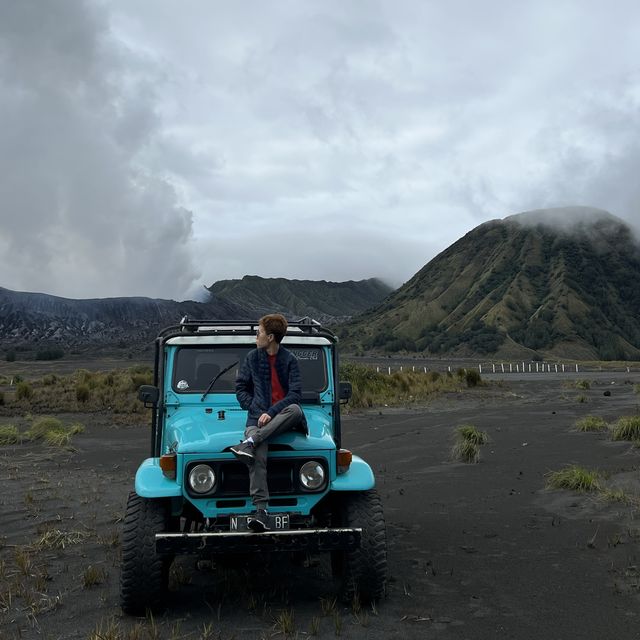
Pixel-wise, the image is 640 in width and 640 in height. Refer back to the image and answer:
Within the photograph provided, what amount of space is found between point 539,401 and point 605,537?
19.2m

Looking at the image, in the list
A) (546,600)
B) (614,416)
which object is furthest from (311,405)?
(614,416)

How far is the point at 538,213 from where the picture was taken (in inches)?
5241

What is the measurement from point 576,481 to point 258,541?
6.11 m

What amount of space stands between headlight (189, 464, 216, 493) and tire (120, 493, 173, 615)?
0.35 metres

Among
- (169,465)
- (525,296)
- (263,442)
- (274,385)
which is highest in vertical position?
(525,296)

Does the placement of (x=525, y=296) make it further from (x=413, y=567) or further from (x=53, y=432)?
(x=413, y=567)

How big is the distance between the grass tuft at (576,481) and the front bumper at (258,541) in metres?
5.44

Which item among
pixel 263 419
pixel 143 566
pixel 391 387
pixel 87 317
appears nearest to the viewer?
pixel 143 566

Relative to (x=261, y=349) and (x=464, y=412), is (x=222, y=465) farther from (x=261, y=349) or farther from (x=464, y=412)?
(x=464, y=412)

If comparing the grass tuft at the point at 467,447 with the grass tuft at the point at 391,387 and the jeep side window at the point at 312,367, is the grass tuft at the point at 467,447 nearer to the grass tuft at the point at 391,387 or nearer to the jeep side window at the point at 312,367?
the jeep side window at the point at 312,367

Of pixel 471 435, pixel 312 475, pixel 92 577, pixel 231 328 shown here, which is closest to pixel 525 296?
pixel 471 435

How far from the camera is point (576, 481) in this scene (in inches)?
376

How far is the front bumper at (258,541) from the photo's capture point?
16.0 feet

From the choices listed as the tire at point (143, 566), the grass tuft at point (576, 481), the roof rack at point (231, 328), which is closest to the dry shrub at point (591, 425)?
the grass tuft at point (576, 481)
